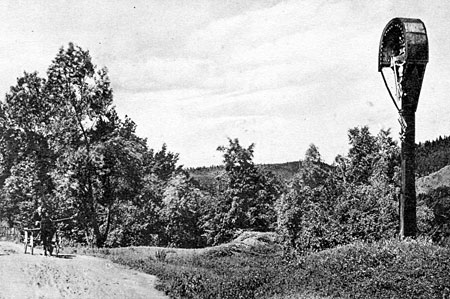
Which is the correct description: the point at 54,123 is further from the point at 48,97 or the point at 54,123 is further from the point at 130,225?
the point at 130,225

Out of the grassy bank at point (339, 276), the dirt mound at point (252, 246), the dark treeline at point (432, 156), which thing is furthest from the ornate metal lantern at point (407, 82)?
the dark treeline at point (432, 156)

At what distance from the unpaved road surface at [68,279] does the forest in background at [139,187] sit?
3328 mm

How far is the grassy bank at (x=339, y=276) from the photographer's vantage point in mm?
13445

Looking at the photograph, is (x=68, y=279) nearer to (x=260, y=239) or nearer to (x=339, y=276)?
(x=339, y=276)

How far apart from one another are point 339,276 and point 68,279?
891 centimetres

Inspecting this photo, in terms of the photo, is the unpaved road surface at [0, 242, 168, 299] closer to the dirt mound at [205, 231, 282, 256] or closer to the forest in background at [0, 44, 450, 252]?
the forest in background at [0, 44, 450, 252]

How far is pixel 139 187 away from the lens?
34781 mm

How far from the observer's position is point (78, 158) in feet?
102

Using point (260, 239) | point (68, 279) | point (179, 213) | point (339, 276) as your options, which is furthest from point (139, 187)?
point (339, 276)

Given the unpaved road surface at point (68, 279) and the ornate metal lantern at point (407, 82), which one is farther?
the ornate metal lantern at point (407, 82)

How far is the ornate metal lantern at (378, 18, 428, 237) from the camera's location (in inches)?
685

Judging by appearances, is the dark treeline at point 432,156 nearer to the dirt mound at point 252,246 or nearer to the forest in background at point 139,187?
the forest in background at point 139,187

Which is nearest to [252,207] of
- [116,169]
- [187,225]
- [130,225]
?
[187,225]

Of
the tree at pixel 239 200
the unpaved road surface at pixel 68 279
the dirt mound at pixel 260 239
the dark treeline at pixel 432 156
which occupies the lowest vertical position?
the unpaved road surface at pixel 68 279
